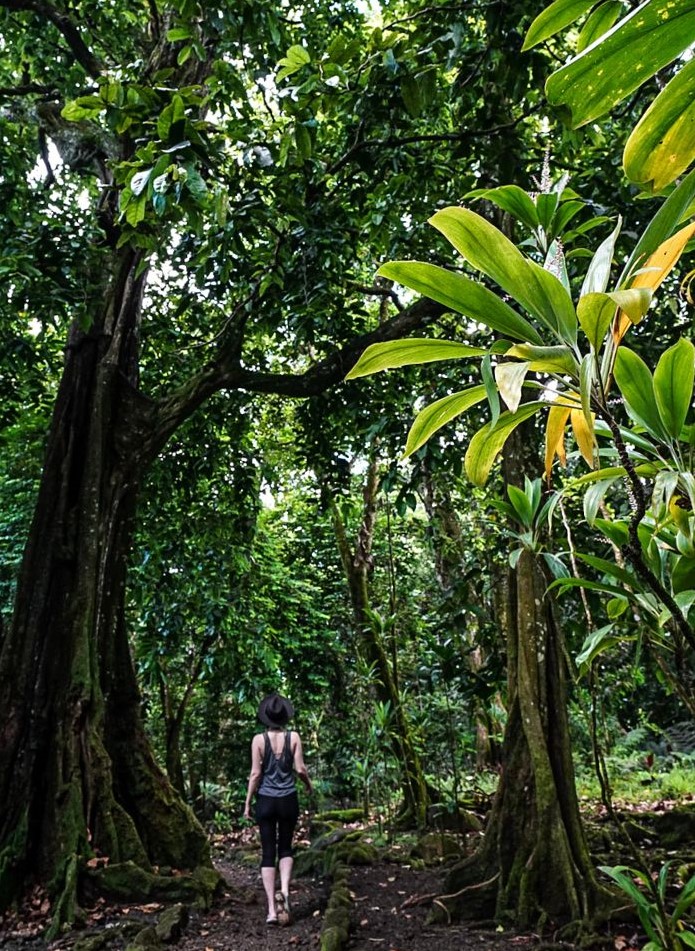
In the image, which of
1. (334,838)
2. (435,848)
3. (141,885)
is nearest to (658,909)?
(141,885)

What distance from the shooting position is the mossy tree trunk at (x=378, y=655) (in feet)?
21.6

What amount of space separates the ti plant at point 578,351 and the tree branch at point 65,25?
5136mm

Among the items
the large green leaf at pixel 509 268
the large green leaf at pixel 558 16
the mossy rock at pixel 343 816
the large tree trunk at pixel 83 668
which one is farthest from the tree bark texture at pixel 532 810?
the mossy rock at pixel 343 816

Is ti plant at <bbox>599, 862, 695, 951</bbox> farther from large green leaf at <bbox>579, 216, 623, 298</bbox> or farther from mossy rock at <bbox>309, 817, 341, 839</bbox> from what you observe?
mossy rock at <bbox>309, 817, 341, 839</bbox>

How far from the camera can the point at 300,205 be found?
378 centimetres

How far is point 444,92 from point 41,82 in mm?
3764

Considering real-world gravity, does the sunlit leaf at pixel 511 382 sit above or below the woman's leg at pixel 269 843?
above

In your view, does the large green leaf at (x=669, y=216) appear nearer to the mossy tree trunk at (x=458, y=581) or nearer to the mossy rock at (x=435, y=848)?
the mossy tree trunk at (x=458, y=581)

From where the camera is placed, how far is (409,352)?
103cm

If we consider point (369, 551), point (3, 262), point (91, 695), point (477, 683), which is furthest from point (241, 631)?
point (3, 262)

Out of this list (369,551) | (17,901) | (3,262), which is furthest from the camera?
(369,551)

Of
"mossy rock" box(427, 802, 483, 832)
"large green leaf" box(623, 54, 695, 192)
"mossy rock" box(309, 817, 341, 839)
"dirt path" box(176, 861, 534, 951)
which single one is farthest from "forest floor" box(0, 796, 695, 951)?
"large green leaf" box(623, 54, 695, 192)

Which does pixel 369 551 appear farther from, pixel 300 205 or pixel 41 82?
pixel 41 82

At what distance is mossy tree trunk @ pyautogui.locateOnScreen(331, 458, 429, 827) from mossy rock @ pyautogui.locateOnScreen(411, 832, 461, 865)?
2.65ft
